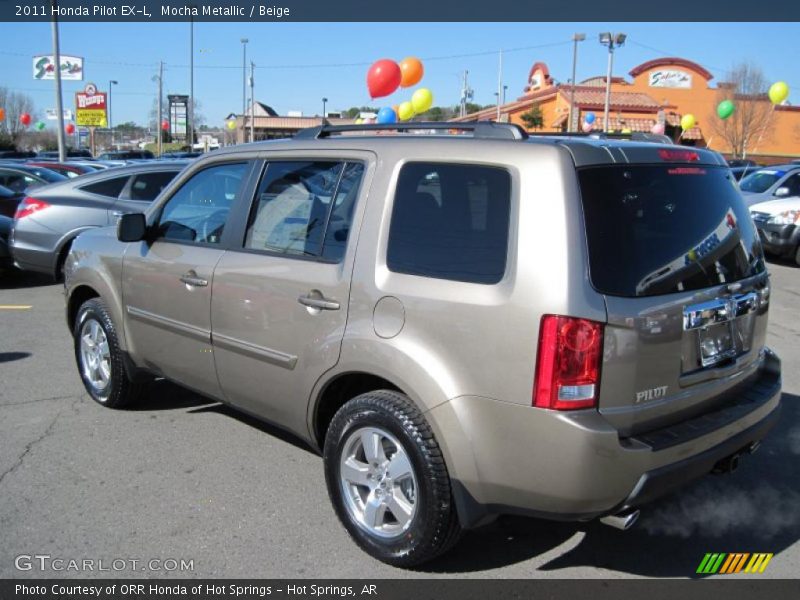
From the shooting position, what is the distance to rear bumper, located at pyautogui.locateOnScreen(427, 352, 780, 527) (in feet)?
8.52

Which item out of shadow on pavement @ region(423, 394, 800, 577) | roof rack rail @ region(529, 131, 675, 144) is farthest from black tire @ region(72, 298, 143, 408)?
roof rack rail @ region(529, 131, 675, 144)

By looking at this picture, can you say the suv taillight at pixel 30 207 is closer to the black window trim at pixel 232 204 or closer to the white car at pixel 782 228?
the black window trim at pixel 232 204

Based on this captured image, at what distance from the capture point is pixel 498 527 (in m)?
3.57

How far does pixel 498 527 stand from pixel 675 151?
77.3 inches

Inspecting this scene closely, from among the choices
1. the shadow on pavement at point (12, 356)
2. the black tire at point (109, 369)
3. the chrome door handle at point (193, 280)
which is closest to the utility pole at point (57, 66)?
the shadow on pavement at point (12, 356)

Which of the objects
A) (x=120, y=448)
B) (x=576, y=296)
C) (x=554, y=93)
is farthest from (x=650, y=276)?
(x=554, y=93)

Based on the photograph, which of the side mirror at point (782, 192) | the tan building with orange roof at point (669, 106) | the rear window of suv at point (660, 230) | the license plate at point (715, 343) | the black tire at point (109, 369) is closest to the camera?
the rear window of suv at point (660, 230)

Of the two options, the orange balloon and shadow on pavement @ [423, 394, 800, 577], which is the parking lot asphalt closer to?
shadow on pavement @ [423, 394, 800, 577]

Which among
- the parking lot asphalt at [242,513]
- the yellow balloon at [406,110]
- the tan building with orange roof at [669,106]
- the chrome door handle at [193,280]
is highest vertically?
the tan building with orange roof at [669,106]

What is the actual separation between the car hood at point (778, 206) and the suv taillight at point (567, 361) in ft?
39.1

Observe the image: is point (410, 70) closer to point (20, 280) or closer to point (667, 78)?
point (20, 280)

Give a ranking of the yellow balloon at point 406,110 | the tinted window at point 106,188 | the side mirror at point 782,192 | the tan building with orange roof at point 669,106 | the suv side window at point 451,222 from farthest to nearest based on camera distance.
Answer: the tan building with orange roof at point 669,106 < the yellow balloon at point 406,110 < the side mirror at point 782,192 < the tinted window at point 106,188 < the suv side window at point 451,222

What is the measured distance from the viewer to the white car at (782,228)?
41.0 ft

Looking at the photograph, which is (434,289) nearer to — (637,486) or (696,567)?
(637,486)
